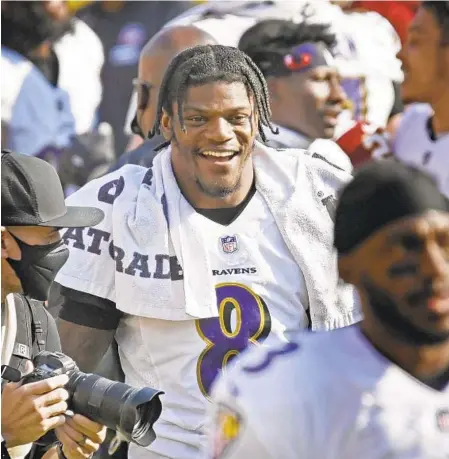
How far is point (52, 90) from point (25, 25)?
44 cm

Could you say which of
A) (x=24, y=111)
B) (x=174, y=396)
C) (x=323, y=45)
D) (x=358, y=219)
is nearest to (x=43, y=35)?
(x=24, y=111)

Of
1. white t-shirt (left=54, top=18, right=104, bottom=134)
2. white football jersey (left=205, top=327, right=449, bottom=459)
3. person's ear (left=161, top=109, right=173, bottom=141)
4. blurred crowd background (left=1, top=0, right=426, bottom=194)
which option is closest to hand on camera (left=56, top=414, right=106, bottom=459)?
white football jersey (left=205, top=327, right=449, bottom=459)

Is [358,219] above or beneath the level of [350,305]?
above

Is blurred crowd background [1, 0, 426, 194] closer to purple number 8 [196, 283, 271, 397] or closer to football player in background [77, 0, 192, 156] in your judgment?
football player in background [77, 0, 192, 156]

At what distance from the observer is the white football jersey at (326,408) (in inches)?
117

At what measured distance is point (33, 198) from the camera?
4395 millimetres

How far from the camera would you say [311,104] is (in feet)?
21.6

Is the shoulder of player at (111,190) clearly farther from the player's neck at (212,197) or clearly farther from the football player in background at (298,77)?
the football player in background at (298,77)

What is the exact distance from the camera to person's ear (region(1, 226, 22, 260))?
438cm

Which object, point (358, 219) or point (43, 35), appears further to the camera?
point (43, 35)

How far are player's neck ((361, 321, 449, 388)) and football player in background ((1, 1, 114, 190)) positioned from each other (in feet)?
15.2

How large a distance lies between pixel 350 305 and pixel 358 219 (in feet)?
5.26

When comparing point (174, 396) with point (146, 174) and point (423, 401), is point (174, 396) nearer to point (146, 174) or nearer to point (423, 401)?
point (146, 174)

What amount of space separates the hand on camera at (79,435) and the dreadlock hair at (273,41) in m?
2.84
